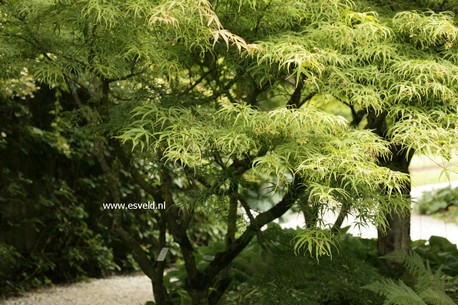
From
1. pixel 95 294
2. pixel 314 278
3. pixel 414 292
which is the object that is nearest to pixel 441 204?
pixel 95 294

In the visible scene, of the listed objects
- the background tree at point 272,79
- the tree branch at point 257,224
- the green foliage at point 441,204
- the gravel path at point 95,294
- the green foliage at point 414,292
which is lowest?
the gravel path at point 95,294

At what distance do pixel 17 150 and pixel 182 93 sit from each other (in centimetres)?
233

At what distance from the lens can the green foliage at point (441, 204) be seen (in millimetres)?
8758

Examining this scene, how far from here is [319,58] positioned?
2.56 metres

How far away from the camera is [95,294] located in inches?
206

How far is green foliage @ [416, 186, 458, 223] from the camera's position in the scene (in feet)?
28.7

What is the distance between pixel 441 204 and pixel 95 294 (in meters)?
5.50

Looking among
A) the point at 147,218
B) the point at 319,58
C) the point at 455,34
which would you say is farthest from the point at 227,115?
the point at 147,218

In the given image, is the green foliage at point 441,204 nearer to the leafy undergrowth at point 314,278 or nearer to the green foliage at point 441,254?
the green foliage at point 441,254

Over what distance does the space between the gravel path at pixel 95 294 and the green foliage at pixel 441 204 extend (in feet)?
15.6

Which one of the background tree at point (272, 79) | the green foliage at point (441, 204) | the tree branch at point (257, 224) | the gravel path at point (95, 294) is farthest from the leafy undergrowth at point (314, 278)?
the green foliage at point (441, 204)

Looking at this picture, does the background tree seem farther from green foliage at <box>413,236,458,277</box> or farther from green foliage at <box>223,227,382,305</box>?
green foliage at <box>413,236,458,277</box>

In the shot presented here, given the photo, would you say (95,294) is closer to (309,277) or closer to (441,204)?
(309,277)

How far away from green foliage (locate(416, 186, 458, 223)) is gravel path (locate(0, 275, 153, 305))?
4757 millimetres
